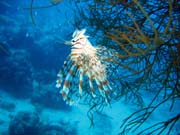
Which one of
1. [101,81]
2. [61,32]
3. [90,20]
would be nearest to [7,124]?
[90,20]

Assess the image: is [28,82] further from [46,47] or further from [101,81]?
[101,81]

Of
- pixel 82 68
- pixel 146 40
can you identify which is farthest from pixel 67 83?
pixel 146 40

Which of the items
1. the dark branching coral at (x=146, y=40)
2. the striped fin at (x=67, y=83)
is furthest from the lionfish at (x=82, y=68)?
the dark branching coral at (x=146, y=40)

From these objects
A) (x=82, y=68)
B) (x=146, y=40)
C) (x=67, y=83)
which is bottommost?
(x=146, y=40)

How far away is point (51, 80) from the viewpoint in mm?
14109

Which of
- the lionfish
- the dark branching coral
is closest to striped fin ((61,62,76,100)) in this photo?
the lionfish

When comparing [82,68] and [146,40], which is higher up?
[82,68]

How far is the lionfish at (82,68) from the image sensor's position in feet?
9.32

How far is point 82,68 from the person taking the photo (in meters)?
2.95

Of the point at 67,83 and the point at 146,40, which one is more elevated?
the point at 67,83

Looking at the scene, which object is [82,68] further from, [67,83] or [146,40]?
[146,40]

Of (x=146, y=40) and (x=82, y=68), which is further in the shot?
(x=82, y=68)

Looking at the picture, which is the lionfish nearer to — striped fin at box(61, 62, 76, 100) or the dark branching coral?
striped fin at box(61, 62, 76, 100)

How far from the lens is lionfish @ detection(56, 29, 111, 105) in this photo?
9.32 feet
